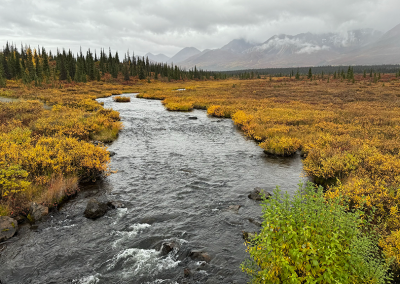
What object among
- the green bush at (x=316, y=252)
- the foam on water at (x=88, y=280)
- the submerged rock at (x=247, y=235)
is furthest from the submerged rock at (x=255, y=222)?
the foam on water at (x=88, y=280)

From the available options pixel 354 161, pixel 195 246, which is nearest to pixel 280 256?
pixel 195 246

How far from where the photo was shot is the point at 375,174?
1162 cm

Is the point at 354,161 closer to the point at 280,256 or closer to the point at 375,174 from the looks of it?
the point at 375,174

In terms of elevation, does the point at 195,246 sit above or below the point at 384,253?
below

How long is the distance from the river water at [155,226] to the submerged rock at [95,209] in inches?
11.0

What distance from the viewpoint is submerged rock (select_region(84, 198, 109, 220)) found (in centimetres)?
1075

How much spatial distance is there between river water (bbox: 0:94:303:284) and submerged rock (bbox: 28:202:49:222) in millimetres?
324

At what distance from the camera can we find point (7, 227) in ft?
30.2

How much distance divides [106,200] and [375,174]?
45.2 ft

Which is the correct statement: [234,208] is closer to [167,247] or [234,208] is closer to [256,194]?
[256,194]

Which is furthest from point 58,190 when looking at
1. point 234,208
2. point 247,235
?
point 247,235

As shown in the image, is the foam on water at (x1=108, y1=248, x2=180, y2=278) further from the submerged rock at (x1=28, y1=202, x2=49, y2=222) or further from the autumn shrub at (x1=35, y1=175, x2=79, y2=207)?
the autumn shrub at (x1=35, y1=175, x2=79, y2=207)

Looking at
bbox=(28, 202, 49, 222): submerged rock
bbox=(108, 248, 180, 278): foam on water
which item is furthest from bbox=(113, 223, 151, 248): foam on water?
bbox=(28, 202, 49, 222): submerged rock

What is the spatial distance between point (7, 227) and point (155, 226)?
575 cm
